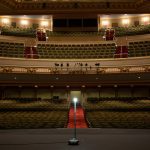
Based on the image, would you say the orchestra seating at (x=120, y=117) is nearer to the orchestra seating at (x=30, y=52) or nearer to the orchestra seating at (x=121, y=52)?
the orchestra seating at (x=121, y=52)

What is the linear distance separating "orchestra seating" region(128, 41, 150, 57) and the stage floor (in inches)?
652

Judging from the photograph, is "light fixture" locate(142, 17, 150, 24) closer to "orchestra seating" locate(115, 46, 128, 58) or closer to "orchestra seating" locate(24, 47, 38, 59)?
"orchestra seating" locate(115, 46, 128, 58)

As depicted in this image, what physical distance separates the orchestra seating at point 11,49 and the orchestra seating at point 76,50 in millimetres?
1548

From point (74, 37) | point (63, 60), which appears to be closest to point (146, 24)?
point (74, 37)

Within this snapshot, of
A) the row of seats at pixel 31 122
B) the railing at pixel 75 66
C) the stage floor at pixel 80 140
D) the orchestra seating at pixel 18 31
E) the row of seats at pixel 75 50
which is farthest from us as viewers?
the orchestra seating at pixel 18 31

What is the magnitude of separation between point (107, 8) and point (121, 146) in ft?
35.6

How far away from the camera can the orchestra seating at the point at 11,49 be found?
22.5 m

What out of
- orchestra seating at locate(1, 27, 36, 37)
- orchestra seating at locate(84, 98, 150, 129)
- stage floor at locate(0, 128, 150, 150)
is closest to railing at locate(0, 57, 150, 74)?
orchestra seating at locate(1, 27, 36, 37)

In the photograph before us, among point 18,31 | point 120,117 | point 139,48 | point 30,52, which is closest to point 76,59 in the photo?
point 30,52

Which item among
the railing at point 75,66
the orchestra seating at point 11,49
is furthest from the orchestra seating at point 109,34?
the orchestra seating at point 11,49

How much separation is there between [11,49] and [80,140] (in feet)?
60.8

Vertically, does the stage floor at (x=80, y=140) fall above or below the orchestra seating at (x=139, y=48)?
below

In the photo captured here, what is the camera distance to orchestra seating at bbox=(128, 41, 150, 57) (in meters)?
22.4

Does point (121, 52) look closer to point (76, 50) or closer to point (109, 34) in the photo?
point (109, 34)
